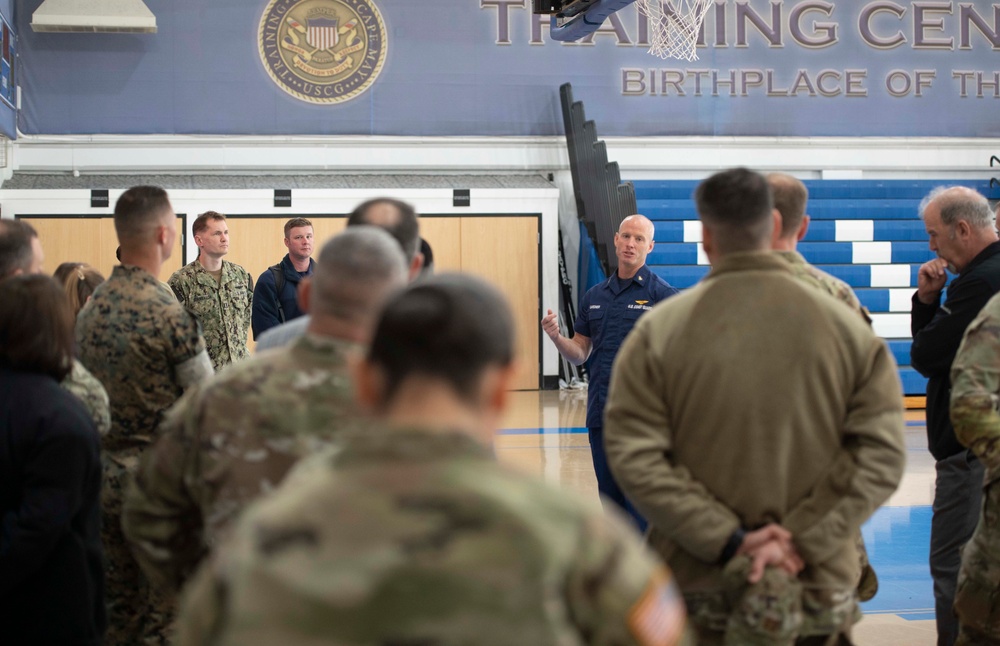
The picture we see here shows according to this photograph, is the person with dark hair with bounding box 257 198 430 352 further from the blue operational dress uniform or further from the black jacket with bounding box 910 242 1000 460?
the blue operational dress uniform

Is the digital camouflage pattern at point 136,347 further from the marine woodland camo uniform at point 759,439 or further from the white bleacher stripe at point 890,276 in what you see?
the white bleacher stripe at point 890,276

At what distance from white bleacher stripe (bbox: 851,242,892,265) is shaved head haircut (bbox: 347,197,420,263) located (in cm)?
1105

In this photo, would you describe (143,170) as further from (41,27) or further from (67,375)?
(67,375)

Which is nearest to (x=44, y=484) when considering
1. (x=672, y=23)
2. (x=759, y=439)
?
(x=759, y=439)

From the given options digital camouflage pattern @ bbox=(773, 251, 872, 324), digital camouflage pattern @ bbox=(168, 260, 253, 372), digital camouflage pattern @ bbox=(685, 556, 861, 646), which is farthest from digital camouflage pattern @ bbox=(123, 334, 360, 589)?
digital camouflage pattern @ bbox=(168, 260, 253, 372)

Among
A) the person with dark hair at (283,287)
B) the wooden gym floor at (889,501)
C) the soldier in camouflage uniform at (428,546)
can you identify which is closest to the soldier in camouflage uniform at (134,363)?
the wooden gym floor at (889,501)

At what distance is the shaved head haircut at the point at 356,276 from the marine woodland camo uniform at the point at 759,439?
0.67 m

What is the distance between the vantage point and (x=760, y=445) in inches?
85.4

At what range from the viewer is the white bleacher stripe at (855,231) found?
509 inches

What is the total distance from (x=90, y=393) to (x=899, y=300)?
37.4 ft

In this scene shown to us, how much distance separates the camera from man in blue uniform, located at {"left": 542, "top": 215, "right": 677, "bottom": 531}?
4977 mm

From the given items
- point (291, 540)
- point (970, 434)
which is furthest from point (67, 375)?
point (970, 434)

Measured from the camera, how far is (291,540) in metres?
1.10

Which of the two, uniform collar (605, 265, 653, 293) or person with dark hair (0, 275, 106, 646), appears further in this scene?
uniform collar (605, 265, 653, 293)
